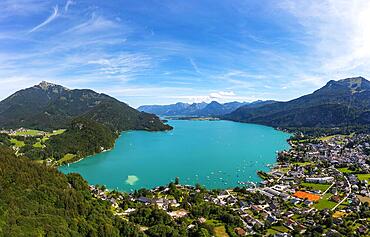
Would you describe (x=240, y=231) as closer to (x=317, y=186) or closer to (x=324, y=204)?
(x=324, y=204)

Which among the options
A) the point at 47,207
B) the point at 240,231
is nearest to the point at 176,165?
the point at 240,231

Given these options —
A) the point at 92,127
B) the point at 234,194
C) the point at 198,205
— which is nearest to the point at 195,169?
the point at 234,194

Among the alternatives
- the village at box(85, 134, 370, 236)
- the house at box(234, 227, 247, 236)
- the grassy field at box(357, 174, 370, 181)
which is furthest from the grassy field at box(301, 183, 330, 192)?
the house at box(234, 227, 247, 236)

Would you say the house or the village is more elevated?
the village

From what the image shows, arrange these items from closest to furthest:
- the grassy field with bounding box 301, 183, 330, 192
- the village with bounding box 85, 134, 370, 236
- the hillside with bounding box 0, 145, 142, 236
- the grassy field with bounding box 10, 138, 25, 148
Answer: the hillside with bounding box 0, 145, 142, 236 → the village with bounding box 85, 134, 370, 236 → the grassy field with bounding box 301, 183, 330, 192 → the grassy field with bounding box 10, 138, 25, 148

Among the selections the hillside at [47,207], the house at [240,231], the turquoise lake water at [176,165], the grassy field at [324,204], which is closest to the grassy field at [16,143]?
the turquoise lake water at [176,165]

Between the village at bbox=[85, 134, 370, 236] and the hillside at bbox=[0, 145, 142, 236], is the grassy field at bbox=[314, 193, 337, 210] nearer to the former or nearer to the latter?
the village at bbox=[85, 134, 370, 236]

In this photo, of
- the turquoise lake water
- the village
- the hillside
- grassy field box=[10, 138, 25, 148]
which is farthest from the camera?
grassy field box=[10, 138, 25, 148]

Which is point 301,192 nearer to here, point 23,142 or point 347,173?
point 347,173
